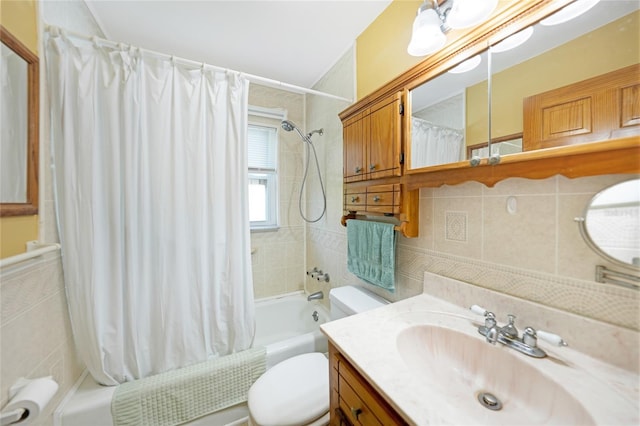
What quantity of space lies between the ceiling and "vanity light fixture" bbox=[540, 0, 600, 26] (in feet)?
3.26

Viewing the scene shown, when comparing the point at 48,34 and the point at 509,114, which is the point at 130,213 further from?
the point at 509,114

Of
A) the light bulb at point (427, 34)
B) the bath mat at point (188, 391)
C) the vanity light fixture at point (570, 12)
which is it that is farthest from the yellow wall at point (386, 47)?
the bath mat at point (188, 391)

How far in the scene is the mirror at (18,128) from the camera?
73 centimetres

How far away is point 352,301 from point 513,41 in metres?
1.31

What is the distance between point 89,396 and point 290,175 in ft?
6.50

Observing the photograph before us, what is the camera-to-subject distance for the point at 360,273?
1.37 metres

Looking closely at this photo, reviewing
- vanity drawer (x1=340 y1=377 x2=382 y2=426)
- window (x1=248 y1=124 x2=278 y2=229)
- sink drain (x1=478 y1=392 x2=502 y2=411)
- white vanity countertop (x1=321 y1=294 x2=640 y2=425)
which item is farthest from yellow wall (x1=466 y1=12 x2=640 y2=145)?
window (x1=248 y1=124 x2=278 y2=229)

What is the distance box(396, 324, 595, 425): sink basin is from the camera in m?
0.53

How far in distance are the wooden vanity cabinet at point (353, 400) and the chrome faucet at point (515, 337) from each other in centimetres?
41

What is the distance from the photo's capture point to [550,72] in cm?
63

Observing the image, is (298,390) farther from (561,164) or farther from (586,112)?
(586,112)

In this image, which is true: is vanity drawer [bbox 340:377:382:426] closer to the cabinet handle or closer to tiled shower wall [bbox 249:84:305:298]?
the cabinet handle

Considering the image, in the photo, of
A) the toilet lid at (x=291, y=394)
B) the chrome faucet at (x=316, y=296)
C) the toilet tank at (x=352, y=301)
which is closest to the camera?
the toilet lid at (x=291, y=394)

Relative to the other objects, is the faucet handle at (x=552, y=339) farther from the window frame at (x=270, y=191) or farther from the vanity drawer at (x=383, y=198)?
the window frame at (x=270, y=191)
